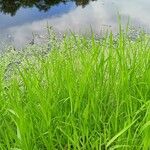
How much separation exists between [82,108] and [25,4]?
191 centimetres

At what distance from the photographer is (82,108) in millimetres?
1777

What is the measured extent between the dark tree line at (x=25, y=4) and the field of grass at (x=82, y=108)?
1.54 meters

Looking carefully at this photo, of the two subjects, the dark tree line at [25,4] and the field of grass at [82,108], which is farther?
the dark tree line at [25,4]

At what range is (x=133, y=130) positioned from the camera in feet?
5.73

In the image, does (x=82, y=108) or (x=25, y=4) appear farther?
(x=25, y=4)

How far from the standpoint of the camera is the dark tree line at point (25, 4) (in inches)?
136

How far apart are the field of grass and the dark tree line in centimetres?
154

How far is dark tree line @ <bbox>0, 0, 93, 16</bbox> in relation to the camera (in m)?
3.47

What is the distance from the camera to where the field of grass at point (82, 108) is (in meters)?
1.65

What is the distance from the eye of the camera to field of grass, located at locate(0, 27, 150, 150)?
5.42 feet

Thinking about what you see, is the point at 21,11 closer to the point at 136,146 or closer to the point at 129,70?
the point at 129,70

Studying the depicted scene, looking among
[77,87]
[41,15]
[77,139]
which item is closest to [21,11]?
[41,15]

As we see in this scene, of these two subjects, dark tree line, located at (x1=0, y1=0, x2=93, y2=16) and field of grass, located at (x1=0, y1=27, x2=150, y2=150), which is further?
dark tree line, located at (x1=0, y1=0, x2=93, y2=16)

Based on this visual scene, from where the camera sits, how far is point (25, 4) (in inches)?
141
